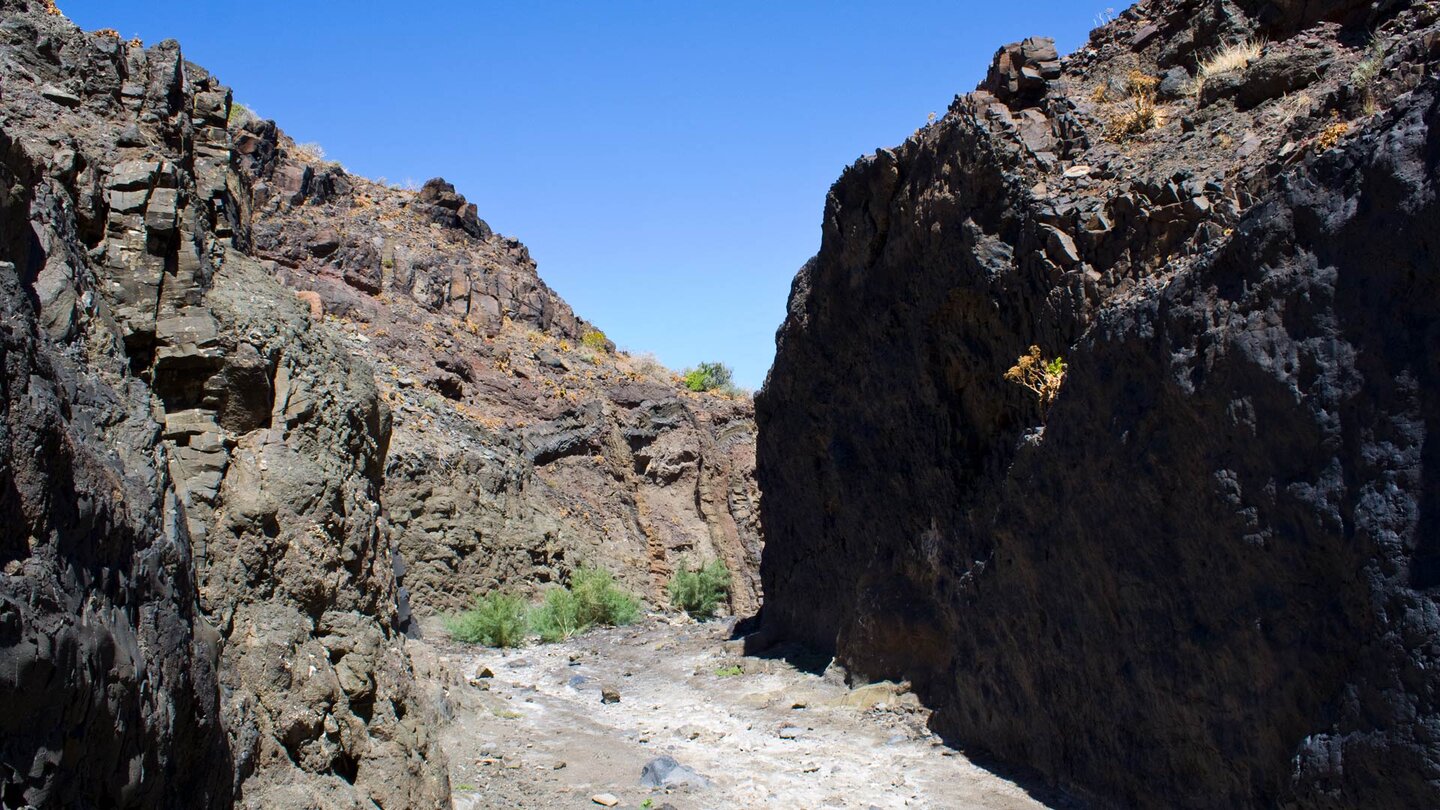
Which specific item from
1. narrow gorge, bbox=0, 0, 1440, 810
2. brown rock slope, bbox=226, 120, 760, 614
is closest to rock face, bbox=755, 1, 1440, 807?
narrow gorge, bbox=0, 0, 1440, 810

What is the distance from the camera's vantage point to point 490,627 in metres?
15.4

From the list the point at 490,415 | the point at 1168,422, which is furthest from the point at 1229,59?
the point at 490,415

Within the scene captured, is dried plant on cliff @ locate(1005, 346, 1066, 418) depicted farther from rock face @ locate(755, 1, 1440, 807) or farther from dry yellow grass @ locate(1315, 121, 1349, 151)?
dry yellow grass @ locate(1315, 121, 1349, 151)

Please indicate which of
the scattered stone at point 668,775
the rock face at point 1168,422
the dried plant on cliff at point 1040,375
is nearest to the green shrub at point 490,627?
the rock face at point 1168,422

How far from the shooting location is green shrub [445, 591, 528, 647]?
50.2 ft

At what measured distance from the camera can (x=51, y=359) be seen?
3062mm

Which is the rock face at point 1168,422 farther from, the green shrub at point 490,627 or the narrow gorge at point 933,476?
the green shrub at point 490,627

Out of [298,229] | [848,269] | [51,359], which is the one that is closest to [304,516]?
[51,359]

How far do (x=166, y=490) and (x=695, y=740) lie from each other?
21.2ft

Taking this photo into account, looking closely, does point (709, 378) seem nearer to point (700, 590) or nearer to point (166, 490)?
point (700, 590)

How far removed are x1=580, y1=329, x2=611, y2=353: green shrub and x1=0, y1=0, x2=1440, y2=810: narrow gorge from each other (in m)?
16.0

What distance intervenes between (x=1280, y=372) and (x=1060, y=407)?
82.6 inches

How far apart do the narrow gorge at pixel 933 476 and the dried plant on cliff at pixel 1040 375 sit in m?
0.06

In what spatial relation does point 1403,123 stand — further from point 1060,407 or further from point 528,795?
point 528,795
